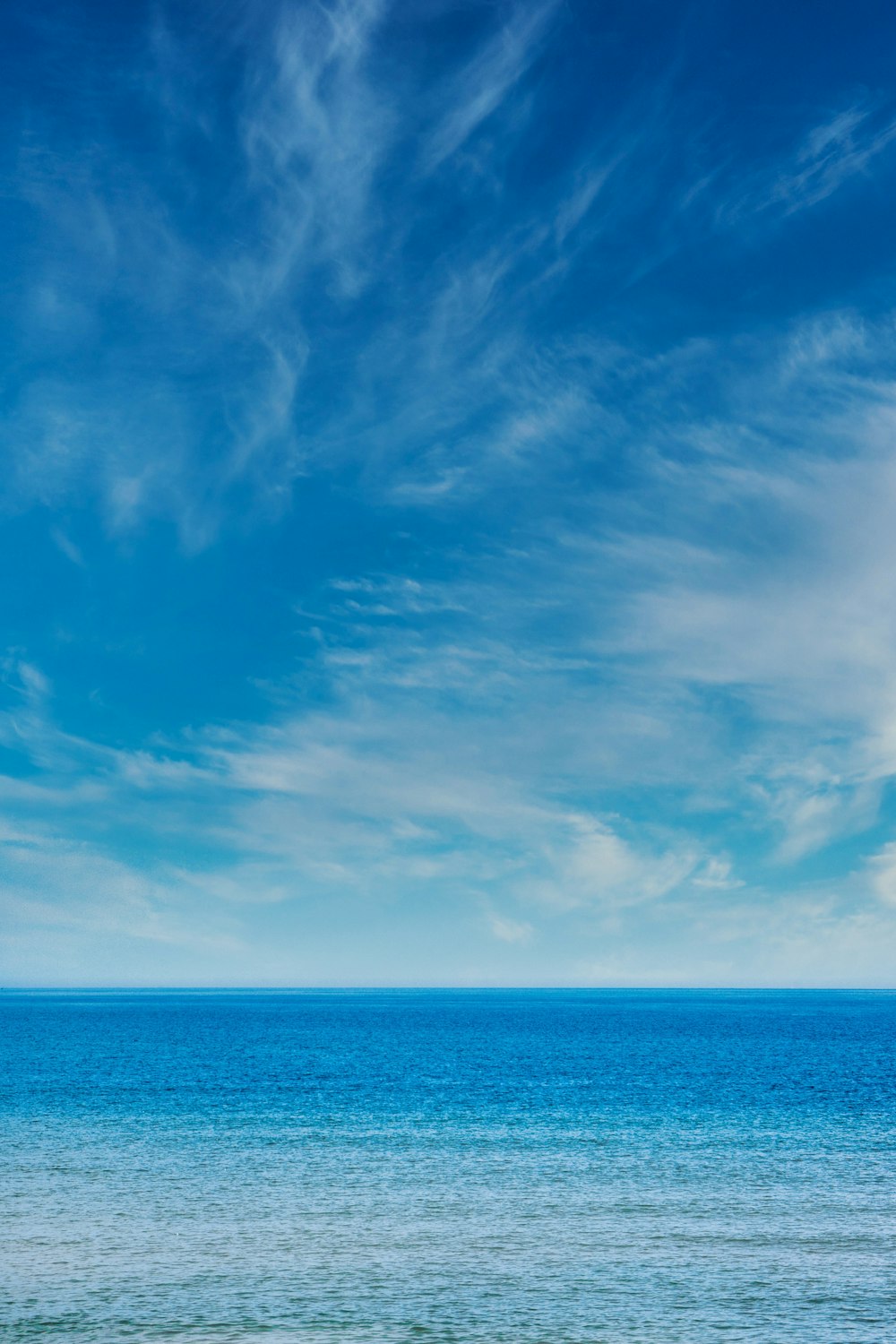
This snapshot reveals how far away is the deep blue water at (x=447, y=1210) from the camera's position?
73.2ft

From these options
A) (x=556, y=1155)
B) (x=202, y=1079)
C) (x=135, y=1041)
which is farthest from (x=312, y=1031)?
(x=556, y=1155)

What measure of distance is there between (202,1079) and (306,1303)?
1881 inches

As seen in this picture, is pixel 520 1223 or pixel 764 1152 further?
pixel 764 1152

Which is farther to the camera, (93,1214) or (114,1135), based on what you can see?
(114,1135)

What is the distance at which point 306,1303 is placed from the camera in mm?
23047

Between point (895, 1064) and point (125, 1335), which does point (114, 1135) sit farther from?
point (895, 1064)

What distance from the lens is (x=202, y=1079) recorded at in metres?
67.1

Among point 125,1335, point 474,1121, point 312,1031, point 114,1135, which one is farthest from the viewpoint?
point 312,1031

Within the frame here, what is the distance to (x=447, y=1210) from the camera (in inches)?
1209

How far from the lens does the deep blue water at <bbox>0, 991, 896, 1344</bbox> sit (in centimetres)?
2231

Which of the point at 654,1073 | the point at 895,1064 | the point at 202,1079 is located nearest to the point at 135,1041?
the point at 202,1079

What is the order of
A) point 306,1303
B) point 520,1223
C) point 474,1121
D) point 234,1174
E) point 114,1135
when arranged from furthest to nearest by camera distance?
point 474,1121 → point 114,1135 → point 234,1174 → point 520,1223 → point 306,1303

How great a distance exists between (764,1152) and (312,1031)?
104616 mm

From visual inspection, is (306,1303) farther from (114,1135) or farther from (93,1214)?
(114,1135)
